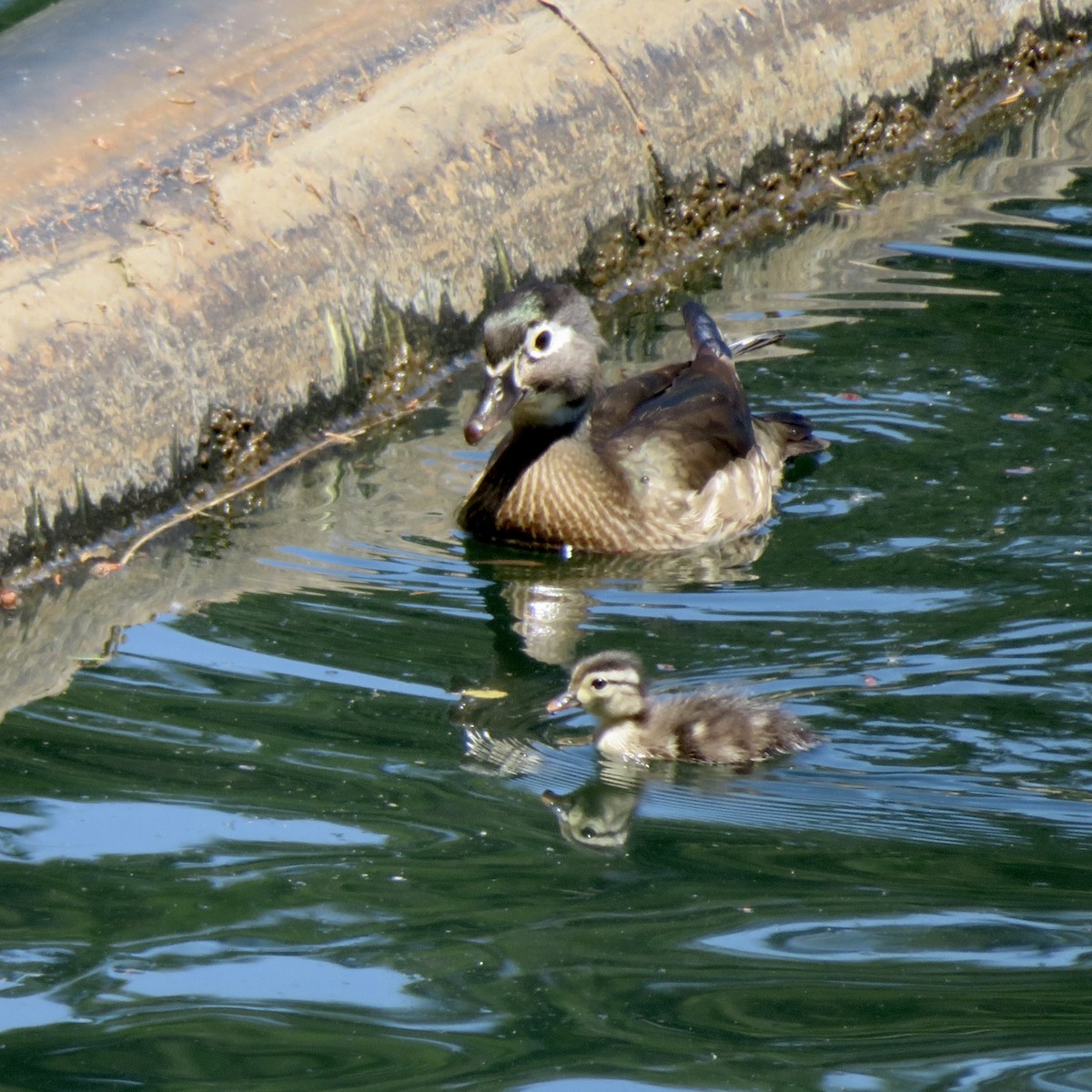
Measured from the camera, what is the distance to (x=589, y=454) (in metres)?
7.60

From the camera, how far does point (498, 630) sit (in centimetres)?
641

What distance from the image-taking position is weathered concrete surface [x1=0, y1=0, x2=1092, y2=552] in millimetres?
7301

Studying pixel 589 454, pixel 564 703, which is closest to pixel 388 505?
pixel 589 454

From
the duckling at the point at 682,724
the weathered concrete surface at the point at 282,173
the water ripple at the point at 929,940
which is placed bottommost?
the water ripple at the point at 929,940

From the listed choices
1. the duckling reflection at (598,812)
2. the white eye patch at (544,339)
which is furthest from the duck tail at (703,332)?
the duckling reflection at (598,812)

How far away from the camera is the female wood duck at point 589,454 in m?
7.33

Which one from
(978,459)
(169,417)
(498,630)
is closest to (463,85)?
(169,417)

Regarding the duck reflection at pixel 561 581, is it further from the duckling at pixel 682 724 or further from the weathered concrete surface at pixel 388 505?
the duckling at pixel 682 724

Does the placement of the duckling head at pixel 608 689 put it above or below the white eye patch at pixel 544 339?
below

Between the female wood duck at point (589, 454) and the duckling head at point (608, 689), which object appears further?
the female wood duck at point (589, 454)

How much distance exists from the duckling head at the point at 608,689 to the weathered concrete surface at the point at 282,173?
2.28 m

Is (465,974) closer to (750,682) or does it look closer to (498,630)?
(750,682)

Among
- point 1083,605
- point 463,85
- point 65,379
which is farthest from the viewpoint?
point 463,85

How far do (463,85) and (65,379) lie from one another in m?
2.90
